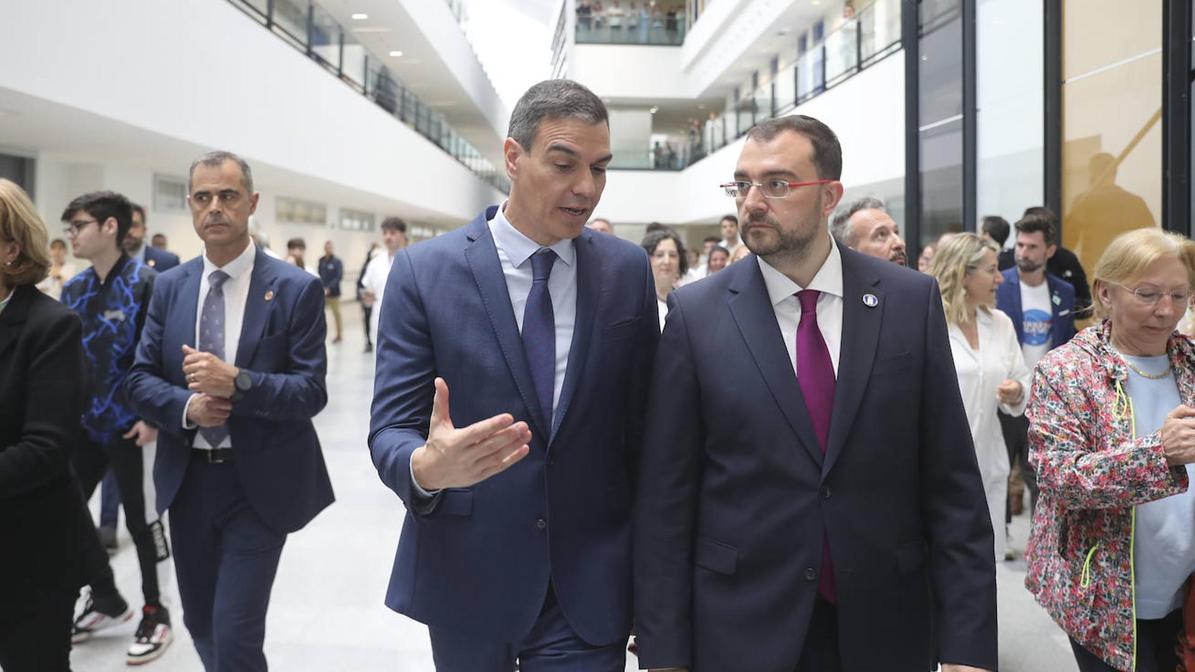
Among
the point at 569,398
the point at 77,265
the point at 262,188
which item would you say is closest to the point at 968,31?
the point at 569,398

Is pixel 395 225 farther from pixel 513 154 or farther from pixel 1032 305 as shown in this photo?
pixel 513 154

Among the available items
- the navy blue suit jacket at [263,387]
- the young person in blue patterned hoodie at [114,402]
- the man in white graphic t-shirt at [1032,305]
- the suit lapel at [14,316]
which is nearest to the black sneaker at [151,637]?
the young person in blue patterned hoodie at [114,402]

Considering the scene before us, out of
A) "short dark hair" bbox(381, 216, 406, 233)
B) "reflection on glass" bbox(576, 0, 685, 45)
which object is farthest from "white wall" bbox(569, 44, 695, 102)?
"short dark hair" bbox(381, 216, 406, 233)

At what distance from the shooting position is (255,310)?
3.11 metres

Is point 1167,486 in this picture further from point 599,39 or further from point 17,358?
point 599,39

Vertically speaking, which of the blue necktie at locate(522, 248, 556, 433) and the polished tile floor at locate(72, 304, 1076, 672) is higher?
the blue necktie at locate(522, 248, 556, 433)

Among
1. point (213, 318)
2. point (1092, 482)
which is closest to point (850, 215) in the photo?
point (1092, 482)

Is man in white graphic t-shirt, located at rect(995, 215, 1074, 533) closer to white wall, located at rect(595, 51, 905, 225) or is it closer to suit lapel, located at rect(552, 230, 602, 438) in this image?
white wall, located at rect(595, 51, 905, 225)

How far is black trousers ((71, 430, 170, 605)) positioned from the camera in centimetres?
411

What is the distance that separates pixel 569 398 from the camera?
6.64 ft

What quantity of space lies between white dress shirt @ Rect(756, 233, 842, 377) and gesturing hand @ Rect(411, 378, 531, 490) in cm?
74

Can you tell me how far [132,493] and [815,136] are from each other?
3976mm

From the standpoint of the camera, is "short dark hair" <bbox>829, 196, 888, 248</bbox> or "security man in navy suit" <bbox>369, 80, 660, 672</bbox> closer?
"security man in navy suit" <bbox>369, 80, 660, 672</bbox>

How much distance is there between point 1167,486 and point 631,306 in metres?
1.43
